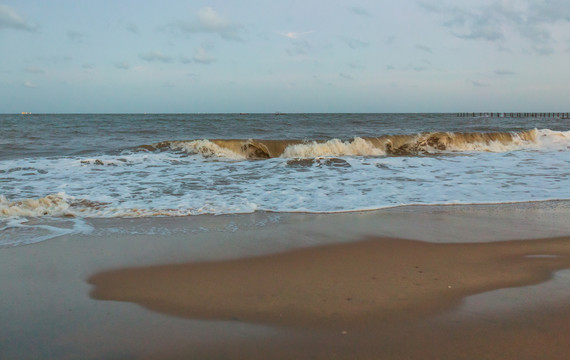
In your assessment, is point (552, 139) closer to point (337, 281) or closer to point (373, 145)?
point (373, 145)

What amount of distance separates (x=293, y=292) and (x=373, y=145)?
14.6m

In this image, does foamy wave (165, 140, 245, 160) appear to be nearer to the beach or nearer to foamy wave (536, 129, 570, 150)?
the beach

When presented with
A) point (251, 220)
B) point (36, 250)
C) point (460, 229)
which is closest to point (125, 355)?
point (36, 250)

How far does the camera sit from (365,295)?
3.07m

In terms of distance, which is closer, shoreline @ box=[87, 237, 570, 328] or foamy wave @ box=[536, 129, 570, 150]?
shoreline @ box=[87, 237, 570, 328]

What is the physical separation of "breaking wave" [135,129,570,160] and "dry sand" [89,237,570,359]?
36.8 feet

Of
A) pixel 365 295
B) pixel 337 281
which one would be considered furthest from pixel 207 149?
pixel 365 295

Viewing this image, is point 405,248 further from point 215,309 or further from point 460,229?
point 215,309

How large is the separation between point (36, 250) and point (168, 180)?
450 cm

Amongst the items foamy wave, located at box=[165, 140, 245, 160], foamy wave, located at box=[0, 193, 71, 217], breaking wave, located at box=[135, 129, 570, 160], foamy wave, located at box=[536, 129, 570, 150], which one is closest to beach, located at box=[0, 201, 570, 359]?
foamy wave, located at box=[0, 193, 71, 217]

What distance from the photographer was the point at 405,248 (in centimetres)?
423

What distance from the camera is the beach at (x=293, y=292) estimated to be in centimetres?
240

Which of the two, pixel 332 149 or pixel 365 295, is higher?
pixel 332 149

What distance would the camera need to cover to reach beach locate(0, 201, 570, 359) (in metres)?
2.40
